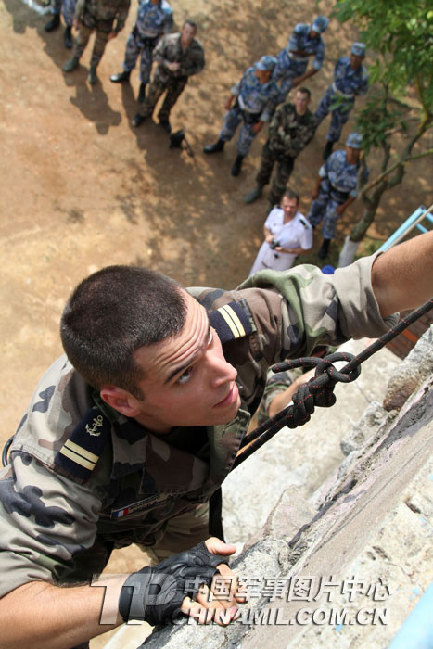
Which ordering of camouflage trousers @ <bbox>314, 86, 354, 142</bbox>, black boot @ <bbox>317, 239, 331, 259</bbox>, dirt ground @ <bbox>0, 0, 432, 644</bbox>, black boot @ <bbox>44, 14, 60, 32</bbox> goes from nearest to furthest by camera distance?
1. dirt ground @ <bbox>0, 0, 432, 644</bbox>
2. black boot @ <bbox>317, 239, 331, 259</bbox>
3. camouflage trousers @ <bbox>314, 86, 354, 142</bbox>
4. black boot @ <bbox>44, 14, 60, 32</bbox>

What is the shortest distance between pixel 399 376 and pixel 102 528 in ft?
5.23

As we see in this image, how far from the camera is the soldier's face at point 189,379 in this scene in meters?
1.89

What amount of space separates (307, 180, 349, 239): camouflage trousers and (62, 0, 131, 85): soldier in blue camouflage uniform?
380 centimetres

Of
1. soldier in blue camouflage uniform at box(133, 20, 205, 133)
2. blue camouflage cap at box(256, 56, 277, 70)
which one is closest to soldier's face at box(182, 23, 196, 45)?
soldier in blue camouflage uniform at box(133, 20, 205, 133)

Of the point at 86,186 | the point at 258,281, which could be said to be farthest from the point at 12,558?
the point at 86,186

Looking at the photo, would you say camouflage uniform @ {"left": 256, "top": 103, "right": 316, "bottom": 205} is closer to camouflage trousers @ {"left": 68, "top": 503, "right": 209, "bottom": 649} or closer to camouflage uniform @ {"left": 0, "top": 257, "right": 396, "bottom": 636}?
camouflage uniform @ {"left": 0, "top": 257, "right": 396, "bottom": 636}

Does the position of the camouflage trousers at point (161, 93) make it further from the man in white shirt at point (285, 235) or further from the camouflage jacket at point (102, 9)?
the man in white shirt at point (285, 235)

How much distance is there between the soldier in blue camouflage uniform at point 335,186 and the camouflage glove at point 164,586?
233 inches

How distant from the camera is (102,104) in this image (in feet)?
28.4

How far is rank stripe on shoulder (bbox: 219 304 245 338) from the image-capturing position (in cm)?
228

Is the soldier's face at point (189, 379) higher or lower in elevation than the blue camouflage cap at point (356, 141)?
higher

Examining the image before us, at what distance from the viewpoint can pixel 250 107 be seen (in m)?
8.05

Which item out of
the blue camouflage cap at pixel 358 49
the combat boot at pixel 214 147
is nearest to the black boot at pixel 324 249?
the combat boot at pixel 214 147

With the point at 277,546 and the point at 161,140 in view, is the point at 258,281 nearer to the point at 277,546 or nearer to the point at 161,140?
the point at 277,546
